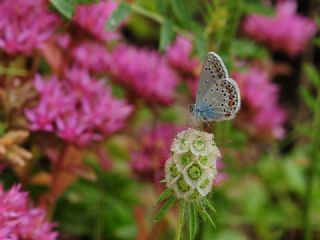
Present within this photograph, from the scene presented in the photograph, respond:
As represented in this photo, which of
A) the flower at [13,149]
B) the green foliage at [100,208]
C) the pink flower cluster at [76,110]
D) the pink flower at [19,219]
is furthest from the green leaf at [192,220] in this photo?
the green foliage at [100,208]

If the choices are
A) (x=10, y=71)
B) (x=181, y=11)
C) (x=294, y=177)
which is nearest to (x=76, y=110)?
(x=10, y=71)

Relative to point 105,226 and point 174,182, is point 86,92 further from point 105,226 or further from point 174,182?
point 174,182

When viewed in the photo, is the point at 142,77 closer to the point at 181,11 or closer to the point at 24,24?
the point at 181,11

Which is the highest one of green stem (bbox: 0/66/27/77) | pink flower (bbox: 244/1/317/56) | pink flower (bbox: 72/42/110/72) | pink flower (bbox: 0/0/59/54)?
pink flower (bbox: 244/1/317/56)

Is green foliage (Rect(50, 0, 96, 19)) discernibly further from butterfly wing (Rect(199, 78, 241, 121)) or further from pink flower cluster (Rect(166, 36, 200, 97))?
pink flower cluster (Rect(166, 36, 200, 97))

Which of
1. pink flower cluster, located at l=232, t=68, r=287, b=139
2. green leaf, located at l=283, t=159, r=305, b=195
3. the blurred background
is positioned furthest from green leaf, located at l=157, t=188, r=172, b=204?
green leaf, located at l=283, t=159, r=305, b=195
